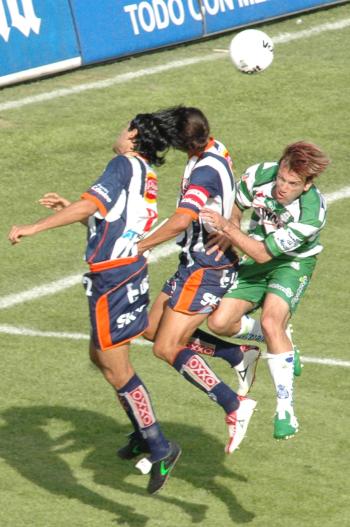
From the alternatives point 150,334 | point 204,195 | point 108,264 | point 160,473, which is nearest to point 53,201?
point 108,264

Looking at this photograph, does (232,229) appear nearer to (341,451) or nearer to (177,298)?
(177,298)

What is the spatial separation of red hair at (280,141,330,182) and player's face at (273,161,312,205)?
2.1 inches

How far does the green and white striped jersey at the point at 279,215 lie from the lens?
34.7 feet

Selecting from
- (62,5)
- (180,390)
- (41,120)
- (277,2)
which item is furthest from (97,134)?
(180,390)

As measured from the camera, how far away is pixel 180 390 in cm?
1214

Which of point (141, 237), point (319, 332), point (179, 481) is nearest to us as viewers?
point (141, 237)

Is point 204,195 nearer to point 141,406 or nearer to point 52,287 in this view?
point 141,406

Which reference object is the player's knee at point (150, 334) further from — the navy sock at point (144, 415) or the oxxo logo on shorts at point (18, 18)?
the oxxo logo on shorts at point (18, 18)

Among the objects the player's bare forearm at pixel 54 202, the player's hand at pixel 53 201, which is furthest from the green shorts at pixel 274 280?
the player's hand at pixel 53 201

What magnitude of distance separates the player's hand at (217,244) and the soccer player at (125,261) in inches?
39.9

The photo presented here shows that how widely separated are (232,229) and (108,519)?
219cm

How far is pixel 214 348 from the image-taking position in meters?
11.2

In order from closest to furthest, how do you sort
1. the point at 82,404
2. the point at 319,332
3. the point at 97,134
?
the point at 82,404 → the point at 319,332 → the point at 97,134

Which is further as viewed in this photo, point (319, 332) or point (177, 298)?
point (319, 332)
